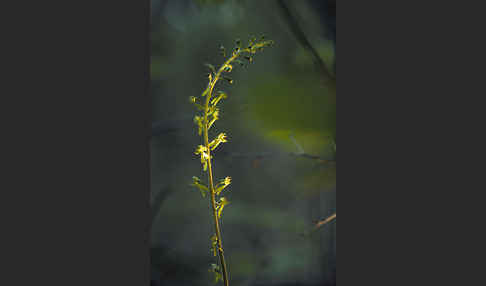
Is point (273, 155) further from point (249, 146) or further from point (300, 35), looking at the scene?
point (300, 35)

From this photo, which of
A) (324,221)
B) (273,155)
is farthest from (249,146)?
(324,221)

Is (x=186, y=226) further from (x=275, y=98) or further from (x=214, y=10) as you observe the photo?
(x=214, y=10)

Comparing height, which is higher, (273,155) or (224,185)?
(273,155)

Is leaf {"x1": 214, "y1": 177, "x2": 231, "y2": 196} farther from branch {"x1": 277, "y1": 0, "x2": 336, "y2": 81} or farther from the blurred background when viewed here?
branch {"x1": 277, "y1": 0, "x2": 336, "y2": 81}

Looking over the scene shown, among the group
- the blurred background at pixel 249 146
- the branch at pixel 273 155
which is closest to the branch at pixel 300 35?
the blurred background at pixel 249 146

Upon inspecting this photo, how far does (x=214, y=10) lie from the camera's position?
181 centimetres

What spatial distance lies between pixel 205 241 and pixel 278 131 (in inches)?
26.8

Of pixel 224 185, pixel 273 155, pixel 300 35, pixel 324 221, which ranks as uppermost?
pixel 300 35

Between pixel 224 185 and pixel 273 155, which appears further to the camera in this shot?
pixel 273 155

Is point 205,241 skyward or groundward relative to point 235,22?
groundward

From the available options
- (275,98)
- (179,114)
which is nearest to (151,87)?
(179,114)

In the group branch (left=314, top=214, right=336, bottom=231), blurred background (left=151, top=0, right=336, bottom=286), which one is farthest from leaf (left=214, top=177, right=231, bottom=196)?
branch (left=314, top=214, right=336, bottom=231)

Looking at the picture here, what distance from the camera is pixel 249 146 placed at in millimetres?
1831

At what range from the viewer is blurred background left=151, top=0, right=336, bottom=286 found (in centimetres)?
181
